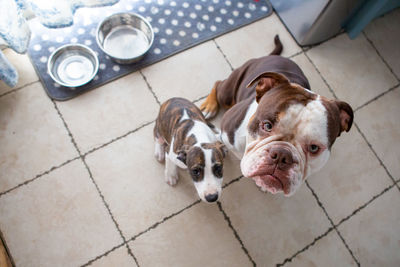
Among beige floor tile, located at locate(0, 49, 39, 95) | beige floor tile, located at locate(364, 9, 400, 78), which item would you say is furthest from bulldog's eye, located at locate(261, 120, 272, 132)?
beige floor tile, located at locate(364, 9, 400, 78)

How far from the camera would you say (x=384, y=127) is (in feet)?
8.62

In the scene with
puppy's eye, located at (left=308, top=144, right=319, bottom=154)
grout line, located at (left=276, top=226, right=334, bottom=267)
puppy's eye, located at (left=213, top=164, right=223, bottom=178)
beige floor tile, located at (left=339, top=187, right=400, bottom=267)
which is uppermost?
puppy's eye, located at (left=213, top=164, right=223, bottom=178)

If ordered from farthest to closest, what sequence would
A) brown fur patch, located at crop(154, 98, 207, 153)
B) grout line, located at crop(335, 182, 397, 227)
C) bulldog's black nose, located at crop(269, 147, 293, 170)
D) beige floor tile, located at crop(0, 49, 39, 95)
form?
beige floor tile, located at crop(0, 49, 39, 95)
grout line, located at crop(335, 182, 397, 227)
brown fur patch, located at crop(154, 98, 207, 153)
bulldog's black nose, located at crop(269, 147, 293, 170)

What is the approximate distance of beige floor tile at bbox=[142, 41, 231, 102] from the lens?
2.52 meters

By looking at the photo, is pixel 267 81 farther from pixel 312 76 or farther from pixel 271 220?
pixel 312 76

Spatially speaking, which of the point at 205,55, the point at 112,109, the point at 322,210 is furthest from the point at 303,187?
the point at 112,109

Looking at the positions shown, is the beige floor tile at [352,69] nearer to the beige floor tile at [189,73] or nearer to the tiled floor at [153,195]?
the tiled floor at [153,195]

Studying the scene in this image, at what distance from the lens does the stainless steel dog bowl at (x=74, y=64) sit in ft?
7.89

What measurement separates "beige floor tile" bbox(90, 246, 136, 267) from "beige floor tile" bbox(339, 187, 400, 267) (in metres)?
1.54

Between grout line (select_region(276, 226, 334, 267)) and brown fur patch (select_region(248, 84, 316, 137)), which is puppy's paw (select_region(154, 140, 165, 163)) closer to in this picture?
brown fur patch (select_region(248, 84, 316, 137))

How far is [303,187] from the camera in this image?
A: 92.9 inches

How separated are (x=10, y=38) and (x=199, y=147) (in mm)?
1455

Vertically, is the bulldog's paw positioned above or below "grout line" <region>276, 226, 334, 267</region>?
above

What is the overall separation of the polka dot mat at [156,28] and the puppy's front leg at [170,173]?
873mm
